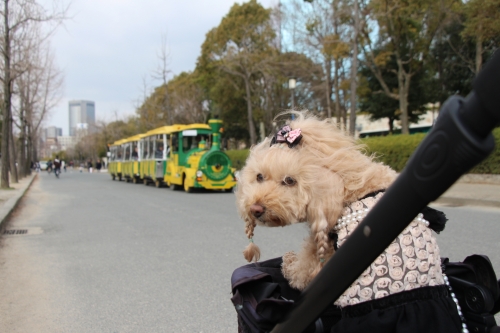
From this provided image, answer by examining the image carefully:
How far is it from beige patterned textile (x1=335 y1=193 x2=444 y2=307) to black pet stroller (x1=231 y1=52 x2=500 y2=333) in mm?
191

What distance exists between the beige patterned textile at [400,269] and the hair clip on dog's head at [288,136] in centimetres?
35

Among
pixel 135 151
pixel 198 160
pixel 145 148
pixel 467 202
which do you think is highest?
pixel 145 148

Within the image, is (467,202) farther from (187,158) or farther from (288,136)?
(187,158)

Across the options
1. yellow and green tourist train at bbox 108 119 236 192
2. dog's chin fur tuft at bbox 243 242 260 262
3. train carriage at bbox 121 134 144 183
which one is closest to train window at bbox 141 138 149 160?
yellow and green tourist train at bbox 108 119 236 192

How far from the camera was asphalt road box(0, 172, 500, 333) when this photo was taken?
383 cm

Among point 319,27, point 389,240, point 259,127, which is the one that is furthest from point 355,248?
point 259,127

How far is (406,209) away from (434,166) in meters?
0.11

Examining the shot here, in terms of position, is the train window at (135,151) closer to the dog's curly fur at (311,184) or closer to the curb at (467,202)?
the curb at (467,202)

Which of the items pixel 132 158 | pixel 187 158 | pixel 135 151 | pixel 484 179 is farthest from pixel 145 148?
pixel 484 179

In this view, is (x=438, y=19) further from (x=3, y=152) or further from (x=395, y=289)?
(x=395, y=289)

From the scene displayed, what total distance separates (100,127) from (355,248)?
7713 centimetres

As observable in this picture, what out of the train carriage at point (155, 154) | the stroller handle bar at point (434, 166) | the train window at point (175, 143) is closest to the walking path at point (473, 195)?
the train window at point (175, 143)

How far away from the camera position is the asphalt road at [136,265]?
3.83m

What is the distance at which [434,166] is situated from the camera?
0.79m
